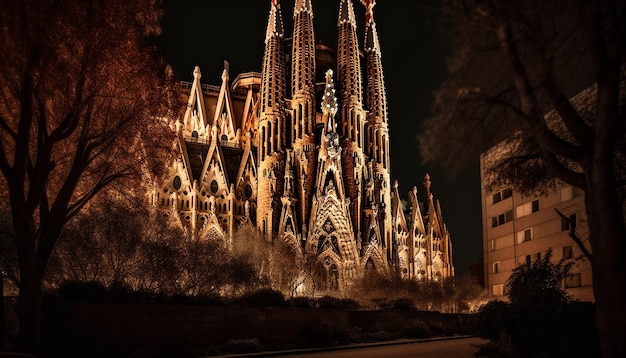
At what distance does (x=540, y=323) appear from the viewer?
48.8 ft

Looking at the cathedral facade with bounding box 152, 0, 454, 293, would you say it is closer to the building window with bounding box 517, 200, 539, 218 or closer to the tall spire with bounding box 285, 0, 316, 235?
the tall spire with bounding box 285, 0, 316, 235

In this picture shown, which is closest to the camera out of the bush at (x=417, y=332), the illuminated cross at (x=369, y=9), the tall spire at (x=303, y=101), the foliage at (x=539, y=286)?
the foliage at (x=539, y=286)

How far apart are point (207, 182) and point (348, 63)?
22.4 metres

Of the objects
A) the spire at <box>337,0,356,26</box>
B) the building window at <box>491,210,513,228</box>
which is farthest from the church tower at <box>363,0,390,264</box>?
the building window at <box>491,210,513,228</box>

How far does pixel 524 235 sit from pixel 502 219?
4.36 meters

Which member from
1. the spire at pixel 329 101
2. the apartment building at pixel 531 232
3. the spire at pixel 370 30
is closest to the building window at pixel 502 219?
the apartment building at pixel 531 232

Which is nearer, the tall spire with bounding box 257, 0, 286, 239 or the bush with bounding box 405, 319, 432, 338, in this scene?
the bush with bounding box 405, 319, 432, 338

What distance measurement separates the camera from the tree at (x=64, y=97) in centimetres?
1459

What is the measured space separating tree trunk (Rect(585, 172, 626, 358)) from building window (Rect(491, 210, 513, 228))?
41224mm

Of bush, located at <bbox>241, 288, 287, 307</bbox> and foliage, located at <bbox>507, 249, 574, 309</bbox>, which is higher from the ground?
foliage, located at <bbox>507, 249, 574, 309</bbox>

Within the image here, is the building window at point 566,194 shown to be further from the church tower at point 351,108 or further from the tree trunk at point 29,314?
the tree trunk at point 29,314

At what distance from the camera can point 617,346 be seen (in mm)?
10523

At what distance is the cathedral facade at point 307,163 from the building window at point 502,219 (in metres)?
11.3

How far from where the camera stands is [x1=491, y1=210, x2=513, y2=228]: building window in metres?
50.9
